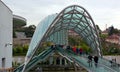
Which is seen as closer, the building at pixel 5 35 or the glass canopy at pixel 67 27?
the glass canopy at pixel 67 27

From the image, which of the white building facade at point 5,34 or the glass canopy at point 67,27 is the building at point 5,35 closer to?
the white building facade at point 5,34

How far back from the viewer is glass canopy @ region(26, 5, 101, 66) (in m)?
34.5

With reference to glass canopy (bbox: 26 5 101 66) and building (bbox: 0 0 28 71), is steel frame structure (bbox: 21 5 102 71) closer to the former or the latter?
glass canopy (bbox: 26 5 101 66)

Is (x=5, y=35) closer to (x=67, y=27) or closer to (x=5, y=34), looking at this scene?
(x=5, y=34)

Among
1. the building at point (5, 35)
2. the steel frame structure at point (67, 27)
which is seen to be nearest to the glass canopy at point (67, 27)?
the steel frame structure at point (67, 27)


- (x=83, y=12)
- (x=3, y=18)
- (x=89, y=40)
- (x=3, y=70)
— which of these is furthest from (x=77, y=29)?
(x=3, y=70)

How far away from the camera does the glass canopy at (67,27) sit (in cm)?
3450

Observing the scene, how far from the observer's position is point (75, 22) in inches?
1655

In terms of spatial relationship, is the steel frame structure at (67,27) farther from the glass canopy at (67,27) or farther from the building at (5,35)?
the building at (5,35)

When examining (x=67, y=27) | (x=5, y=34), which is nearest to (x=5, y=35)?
(x=5, y=34)

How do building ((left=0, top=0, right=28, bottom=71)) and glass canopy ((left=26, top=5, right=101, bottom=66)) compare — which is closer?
glass canopy ((left=26, top=5, right=101, bottom=66))

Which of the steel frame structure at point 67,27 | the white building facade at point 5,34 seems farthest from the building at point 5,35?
the steel frame structure at point 67,27

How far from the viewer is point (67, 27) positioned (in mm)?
45781

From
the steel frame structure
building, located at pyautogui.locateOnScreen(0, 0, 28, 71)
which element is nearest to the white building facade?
building, located at pyautogui.locateOnScreen(0, 0, 28, 71)
